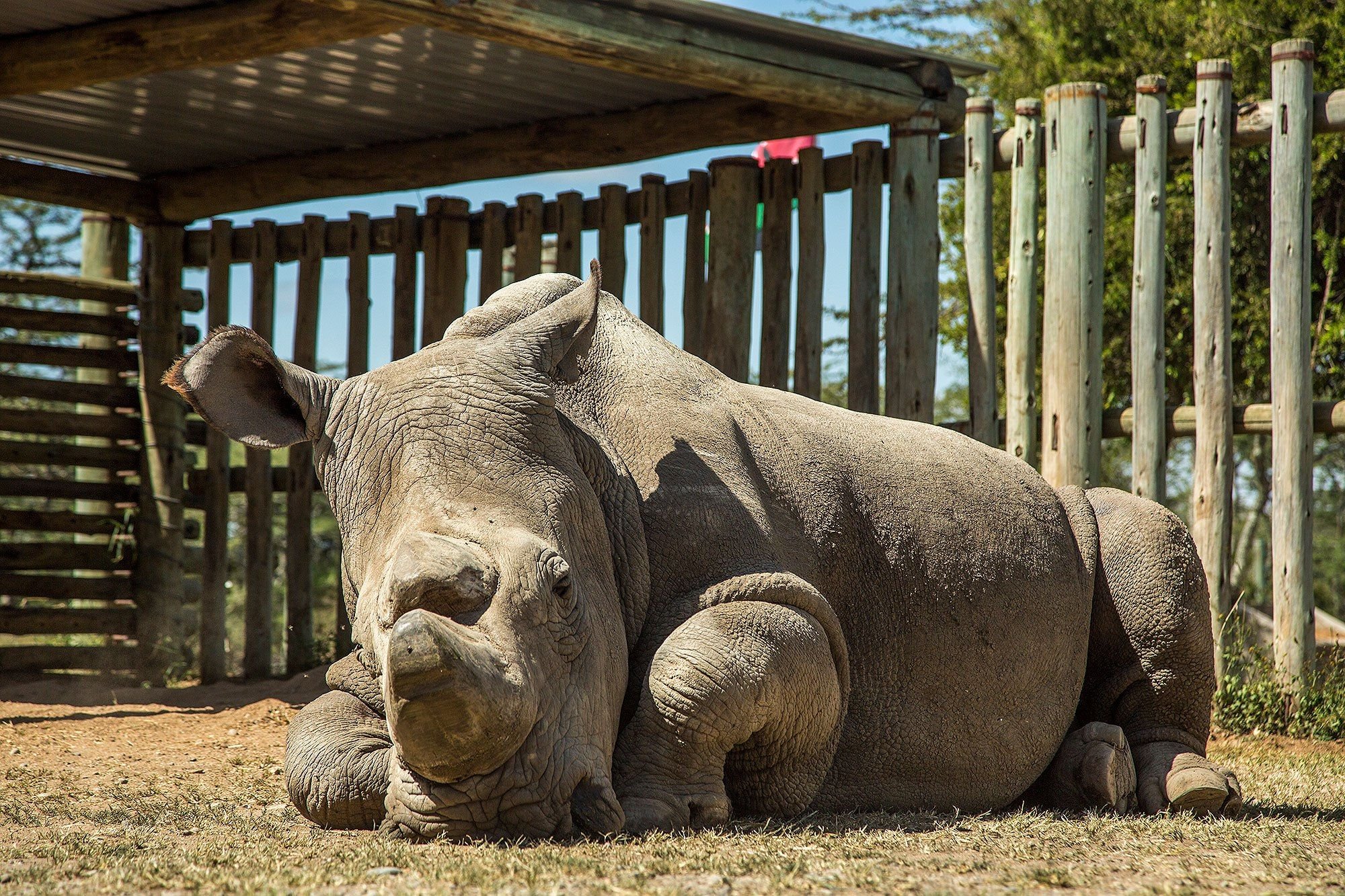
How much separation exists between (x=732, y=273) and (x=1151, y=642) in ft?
13.4

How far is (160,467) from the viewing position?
1069cm

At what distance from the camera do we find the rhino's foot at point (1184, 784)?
4676mm

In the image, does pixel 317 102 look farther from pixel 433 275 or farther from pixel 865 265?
pixel 865 265

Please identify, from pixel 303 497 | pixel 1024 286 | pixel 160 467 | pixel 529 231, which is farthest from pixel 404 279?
pixel 1024 286

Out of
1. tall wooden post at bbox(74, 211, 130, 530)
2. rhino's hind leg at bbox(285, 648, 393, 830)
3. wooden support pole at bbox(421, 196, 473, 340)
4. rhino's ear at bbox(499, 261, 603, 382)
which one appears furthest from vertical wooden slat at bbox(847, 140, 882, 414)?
tall wooden post at bbox(74, 211, 130, 530)

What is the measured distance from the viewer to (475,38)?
8023 millimetres

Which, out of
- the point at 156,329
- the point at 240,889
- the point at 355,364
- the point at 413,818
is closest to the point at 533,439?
the point at 413,818

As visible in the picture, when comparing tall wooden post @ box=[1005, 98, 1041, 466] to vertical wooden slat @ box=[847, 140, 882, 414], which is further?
vertical wooden slat @ box=[847, 140, 882, 414]

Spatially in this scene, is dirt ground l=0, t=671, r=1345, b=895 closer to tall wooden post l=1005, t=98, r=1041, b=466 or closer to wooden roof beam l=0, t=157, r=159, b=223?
tall wooden post l=1005, t=98, r=1041, b=466

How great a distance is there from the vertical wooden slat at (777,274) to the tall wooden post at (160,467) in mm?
4559

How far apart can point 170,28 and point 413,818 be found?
5.53m

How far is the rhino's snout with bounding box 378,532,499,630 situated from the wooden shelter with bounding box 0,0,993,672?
13.7ft

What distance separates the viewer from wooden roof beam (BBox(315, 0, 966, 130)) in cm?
699

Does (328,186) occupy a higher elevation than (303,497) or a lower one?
higher
